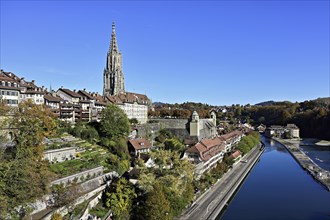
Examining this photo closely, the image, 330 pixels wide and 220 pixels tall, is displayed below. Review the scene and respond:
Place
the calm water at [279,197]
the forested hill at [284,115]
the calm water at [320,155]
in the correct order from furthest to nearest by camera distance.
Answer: the forested hill at [284,115] < the calm water at [320,155] < the calm water at [279,197]

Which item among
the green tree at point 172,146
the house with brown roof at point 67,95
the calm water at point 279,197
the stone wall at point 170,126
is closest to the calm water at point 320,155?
the calm water at point 279,197

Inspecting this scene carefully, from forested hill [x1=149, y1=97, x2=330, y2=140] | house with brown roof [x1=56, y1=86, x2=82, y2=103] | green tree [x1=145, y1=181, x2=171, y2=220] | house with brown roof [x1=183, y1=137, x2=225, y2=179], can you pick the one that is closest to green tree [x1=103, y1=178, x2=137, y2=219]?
green tree [x1=145, y1=181, x2=171, y2=220]

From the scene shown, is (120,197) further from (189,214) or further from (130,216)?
(189,214)

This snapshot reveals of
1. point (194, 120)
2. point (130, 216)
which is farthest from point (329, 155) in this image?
point (130, 216)

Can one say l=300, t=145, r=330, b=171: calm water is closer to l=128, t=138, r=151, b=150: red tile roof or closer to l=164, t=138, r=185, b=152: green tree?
l=164, t=138, r=185, b=152: green tree

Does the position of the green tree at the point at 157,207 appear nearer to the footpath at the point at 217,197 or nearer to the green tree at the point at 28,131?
the footpath at the point at 217,197

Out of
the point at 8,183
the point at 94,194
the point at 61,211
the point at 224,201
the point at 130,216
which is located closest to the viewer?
the point at 8,183
